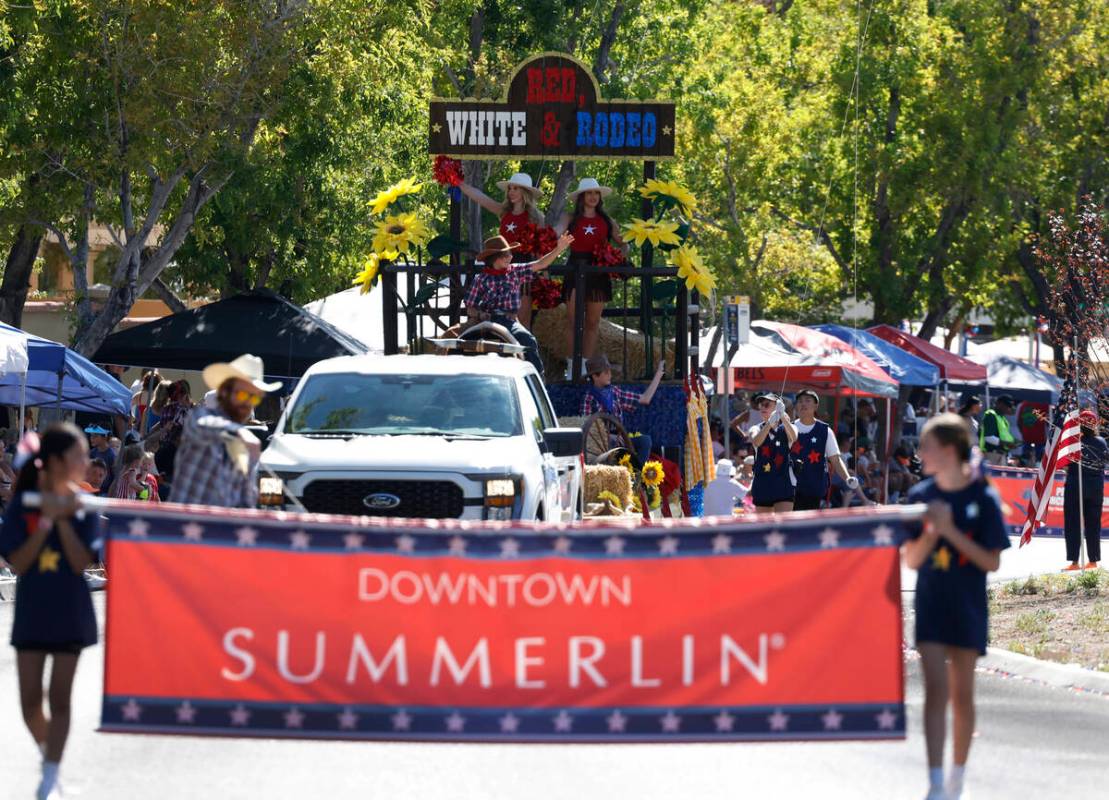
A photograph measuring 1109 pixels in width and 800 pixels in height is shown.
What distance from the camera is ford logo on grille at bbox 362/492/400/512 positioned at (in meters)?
12.5

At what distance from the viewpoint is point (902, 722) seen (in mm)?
7926

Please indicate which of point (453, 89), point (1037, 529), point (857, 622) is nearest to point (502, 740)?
point (857, 622)

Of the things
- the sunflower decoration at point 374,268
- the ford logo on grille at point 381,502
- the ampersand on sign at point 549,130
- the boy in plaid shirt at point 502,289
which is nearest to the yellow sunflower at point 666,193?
the ampersand on sign at point 549,130

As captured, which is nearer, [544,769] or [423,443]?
[544,769]

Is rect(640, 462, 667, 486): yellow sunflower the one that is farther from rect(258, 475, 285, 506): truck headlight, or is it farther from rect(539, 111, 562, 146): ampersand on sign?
rect(258, 475, 285, 506): truck headlight

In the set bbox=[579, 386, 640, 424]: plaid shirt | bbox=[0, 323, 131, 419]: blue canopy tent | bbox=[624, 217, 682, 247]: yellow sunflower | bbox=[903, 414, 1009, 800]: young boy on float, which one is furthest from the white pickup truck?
bbox=[0, 323, 131, 419]: blue canopy tent

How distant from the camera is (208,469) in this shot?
358 inches

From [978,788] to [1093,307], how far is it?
31.3 feet

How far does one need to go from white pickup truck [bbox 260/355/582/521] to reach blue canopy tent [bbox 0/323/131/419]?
5.96 m

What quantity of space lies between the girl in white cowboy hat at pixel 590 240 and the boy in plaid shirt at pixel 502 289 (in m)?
1.67

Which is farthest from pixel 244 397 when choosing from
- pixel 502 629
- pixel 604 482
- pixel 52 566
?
pixel 604 482

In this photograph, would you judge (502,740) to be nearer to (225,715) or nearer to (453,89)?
(225,715)

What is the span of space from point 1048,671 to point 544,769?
4.93m

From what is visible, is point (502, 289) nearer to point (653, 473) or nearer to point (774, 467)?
point (653, 473)
